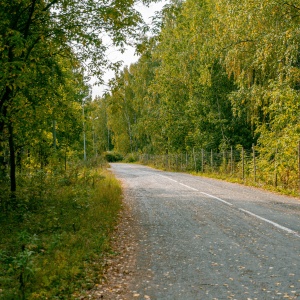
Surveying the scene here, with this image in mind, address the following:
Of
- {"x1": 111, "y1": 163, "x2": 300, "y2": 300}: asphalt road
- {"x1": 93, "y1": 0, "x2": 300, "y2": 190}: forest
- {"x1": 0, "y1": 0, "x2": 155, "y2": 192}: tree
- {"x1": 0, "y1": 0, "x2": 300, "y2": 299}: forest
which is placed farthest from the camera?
{"x1": 93, "y1": 0, "x2": 300, "y2": 190}: forest

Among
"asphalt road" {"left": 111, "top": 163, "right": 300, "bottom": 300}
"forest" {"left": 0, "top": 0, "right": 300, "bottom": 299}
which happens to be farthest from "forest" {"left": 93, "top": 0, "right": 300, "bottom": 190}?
"asphalt road" {"left": 111, "top": 163, "right": 300, "bottom": 300}

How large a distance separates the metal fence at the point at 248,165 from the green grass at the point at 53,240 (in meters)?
7.71

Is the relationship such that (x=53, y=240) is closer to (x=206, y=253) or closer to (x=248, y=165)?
(x=206, y=253)

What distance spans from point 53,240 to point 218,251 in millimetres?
3156

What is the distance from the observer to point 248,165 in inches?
854

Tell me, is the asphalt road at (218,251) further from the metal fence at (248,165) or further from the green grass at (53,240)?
the metal fence at (248,165)

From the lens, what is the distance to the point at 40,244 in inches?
284

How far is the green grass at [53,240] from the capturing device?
16.4ft

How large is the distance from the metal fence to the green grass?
25.3ft

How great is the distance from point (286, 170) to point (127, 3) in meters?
10.7

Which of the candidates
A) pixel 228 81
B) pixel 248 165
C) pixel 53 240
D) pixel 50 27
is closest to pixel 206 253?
pixel 53 240

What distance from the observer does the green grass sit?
4.98 metres

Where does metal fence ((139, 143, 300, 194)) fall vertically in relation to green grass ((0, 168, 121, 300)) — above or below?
above

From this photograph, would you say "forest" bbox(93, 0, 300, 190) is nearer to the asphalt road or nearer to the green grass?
the green grass
